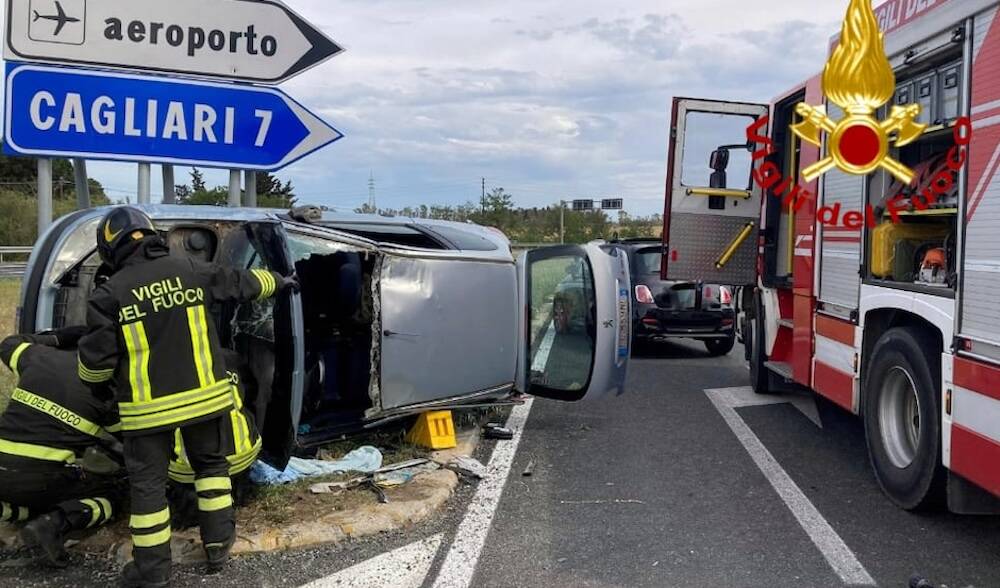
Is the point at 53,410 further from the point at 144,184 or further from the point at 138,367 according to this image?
the point at 144,184

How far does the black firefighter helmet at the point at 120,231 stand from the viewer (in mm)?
3818

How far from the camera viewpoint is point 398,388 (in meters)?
5.63

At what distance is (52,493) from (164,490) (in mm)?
712

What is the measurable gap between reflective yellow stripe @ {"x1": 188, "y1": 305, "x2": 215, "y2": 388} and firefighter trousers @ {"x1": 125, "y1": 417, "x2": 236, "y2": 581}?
0.26 m

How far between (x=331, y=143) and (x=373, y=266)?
1.22 meters

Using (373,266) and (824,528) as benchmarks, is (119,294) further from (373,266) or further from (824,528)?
(824,528)

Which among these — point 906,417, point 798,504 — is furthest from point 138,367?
point 906,417

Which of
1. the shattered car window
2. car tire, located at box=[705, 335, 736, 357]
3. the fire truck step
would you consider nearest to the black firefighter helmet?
the shattered car window

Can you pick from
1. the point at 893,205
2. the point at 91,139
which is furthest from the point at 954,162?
the point at 91,139

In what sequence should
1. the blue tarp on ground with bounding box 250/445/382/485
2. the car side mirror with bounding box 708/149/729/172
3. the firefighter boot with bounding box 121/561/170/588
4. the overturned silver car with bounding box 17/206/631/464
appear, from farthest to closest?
the car side mirror with bounding box 708/149/729/172 → the blue tarp on ground with bounding box 250/445/382/485 → the overturned silver car with bounding box 17/206/631/464 → the firefighter boot with bounding box 121/561/170/588

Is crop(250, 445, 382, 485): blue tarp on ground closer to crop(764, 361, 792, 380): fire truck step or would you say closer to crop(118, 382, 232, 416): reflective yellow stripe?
crop(118, 382, 232, 416): reflective yellow stripe

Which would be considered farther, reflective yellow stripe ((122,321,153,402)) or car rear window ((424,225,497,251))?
car rear window ((424,225,497,251))

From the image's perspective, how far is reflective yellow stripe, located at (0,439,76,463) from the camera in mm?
3973

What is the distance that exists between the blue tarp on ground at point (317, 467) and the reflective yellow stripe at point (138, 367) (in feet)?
4.60
